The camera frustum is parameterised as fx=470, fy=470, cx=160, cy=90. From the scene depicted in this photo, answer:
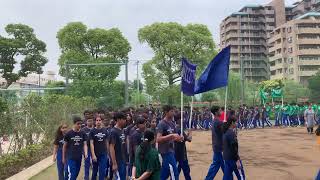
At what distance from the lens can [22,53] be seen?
46594 millimetres

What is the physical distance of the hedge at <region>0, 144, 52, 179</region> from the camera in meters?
12.4

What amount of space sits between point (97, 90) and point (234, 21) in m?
85.3

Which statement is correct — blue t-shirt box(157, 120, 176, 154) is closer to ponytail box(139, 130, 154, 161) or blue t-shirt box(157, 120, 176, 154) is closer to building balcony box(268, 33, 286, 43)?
ponytail box(139, 130, 154, 161)

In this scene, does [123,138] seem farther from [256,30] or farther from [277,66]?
[256,30]

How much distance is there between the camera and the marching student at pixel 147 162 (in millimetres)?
5523

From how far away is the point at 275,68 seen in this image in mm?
102938

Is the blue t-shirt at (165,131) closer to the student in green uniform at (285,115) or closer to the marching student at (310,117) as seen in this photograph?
the marching student at (310,117)

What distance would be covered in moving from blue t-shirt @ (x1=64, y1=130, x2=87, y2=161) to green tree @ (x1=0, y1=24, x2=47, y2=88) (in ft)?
124

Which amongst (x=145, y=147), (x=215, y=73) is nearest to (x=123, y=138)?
(x=215, y=73)

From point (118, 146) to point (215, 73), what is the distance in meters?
3.25

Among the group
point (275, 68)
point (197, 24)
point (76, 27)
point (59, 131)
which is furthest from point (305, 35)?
point (59, 131)

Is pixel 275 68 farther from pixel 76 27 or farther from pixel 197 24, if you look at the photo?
pixel 76 27

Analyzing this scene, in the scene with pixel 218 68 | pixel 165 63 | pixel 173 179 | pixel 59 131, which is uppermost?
pixel 165 63

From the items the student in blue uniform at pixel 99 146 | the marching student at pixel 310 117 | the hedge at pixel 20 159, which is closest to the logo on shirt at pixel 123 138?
the student in blue uniform at pixel 99 146
